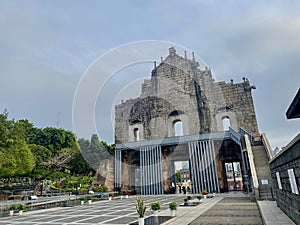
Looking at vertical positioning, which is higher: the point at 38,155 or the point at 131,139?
the point at 131,139

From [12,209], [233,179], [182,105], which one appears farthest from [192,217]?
[233,179]

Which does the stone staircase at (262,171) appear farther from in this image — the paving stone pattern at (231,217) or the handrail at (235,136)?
the paving stone pattern at (231,217)

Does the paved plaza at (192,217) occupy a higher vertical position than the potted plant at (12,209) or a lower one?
lower

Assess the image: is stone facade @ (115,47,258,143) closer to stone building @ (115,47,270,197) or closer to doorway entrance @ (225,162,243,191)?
stone building @ (115,47,270,197)

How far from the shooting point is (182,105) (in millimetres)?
25922

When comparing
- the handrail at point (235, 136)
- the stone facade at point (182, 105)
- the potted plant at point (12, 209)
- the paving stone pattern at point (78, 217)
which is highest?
the stone facade at point (182, 105)

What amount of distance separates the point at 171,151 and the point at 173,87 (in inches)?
323

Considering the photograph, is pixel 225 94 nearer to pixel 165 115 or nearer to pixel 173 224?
pixel 165 115

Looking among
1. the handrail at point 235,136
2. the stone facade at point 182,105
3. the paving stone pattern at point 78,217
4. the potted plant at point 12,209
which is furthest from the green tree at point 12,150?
the handrail at point 235,136

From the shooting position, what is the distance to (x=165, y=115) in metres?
26.4

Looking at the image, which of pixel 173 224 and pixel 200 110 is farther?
pixel 200 110

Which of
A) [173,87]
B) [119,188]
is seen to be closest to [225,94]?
[173,87]

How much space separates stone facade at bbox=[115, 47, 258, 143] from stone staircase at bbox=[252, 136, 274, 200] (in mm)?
7342

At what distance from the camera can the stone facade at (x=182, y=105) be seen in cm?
2361
